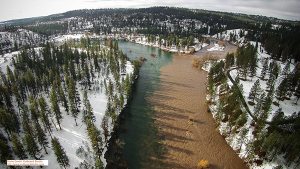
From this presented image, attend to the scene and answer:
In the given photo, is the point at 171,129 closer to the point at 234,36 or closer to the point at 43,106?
the point at 43,106

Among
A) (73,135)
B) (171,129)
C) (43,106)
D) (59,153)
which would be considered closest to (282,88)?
(171,129)

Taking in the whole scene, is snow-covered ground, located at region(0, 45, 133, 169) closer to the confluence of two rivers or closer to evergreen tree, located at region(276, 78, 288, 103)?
the confluence of two rivers

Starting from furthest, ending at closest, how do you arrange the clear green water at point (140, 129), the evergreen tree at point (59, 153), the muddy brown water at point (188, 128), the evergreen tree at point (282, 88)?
the evergreen tree at point (282, 88) < the clear green water at point (140, 129) < the muddy brown water at point (188, 128) < the evergreen tree at point (59, 153)

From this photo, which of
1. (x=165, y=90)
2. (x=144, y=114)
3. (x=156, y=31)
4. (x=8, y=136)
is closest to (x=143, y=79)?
(x=165, y=90)

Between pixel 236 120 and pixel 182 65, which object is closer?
pixel 236 120

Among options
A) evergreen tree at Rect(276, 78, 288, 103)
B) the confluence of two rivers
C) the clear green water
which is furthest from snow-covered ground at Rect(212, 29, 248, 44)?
the clear green water

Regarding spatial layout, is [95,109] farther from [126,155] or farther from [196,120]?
[196,120]

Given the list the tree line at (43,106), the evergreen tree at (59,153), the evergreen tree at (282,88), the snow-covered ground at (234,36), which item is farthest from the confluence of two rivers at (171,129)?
the snow-covered ground at (234,36)

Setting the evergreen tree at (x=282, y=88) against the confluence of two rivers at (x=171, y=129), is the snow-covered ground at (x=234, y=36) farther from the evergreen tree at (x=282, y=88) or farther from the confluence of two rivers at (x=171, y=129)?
the evergreen tree at (x=282, y=88)
